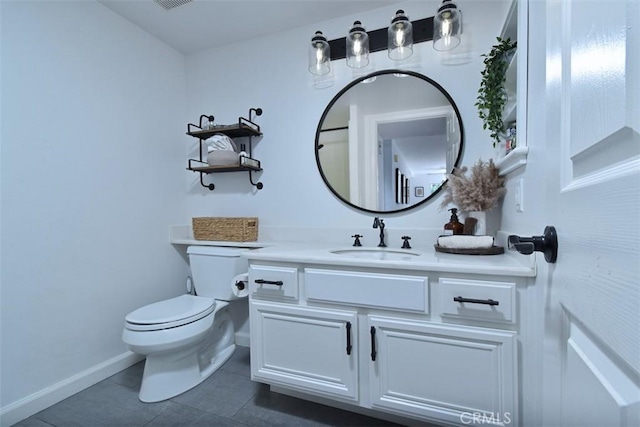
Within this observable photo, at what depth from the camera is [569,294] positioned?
460 mm

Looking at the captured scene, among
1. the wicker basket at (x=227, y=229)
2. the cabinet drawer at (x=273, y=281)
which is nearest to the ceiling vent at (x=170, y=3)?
the wicker basket at (x=227, y=229)

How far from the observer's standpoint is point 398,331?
1.11m

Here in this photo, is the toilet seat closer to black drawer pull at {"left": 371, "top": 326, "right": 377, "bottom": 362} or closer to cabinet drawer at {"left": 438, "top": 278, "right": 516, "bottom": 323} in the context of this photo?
black drawer pull at {"left": 371, "top": 326, "right": 377, "bottom": 362}

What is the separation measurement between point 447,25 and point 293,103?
1.00m

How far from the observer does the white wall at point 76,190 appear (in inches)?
52.7

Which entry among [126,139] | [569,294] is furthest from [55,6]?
[569,294]

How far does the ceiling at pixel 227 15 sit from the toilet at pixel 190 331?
4.95ft

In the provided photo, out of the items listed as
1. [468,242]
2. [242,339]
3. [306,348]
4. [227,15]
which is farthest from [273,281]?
[227,15]

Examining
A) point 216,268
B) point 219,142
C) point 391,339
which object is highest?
point 219,142

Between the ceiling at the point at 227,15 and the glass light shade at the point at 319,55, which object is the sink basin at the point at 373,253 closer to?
the glass light shade at the point at 319,55

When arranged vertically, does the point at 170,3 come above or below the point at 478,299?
above

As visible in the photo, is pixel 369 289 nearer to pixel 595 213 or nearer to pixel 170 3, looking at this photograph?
pixel 595 213

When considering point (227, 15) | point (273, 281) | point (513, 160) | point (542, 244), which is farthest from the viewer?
point (227, 15)

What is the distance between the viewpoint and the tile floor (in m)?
1.32
